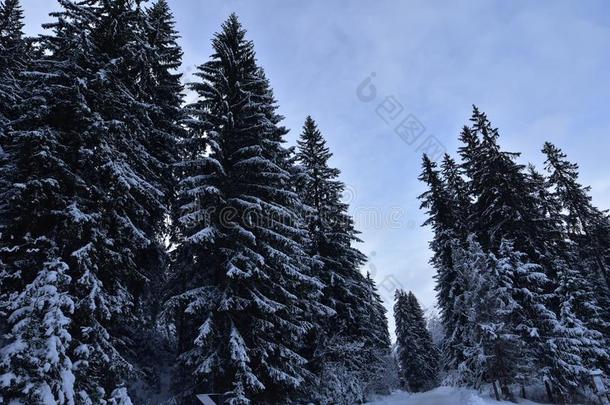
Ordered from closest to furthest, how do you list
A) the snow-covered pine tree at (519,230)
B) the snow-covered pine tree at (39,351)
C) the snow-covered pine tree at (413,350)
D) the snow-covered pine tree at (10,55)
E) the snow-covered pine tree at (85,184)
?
the snow-covered pine tree at (39,351), the snow-covered pine tree at (85,184), the snow-covered pine tree at (10,55), the snow-covered pine tree at (519,230), the snow-covered pine tree at (413,350)

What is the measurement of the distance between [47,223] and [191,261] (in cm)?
490

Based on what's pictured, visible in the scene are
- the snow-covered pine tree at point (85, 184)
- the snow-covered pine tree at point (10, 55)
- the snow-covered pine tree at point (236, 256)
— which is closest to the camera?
the snow-covered pine tree at point (85, 184)

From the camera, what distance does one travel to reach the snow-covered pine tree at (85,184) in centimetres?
995

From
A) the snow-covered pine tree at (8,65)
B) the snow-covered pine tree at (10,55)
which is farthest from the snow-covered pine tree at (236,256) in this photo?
the snow-covered pine tree at (10,55)

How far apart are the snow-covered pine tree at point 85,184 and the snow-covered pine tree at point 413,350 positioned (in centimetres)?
4226

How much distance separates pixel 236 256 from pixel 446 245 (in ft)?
64.2

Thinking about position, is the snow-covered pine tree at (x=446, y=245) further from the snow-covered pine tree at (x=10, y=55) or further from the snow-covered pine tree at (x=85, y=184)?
the snow-covered pine tree at (x=10, y=55)

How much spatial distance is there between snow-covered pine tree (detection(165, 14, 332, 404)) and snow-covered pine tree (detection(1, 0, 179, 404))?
1939 millimetres

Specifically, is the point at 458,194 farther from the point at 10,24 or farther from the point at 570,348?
the point at 10,24

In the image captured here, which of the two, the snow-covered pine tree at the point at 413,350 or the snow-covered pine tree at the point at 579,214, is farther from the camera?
the snow-covered pine tree at the point at 413,350

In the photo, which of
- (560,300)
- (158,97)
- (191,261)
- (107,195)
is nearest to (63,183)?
(107,195)

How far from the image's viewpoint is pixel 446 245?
27.2 meters

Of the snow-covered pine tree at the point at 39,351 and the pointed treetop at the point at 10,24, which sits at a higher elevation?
the pointed treetop at the point at 10,24

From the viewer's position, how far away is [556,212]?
102 feet
